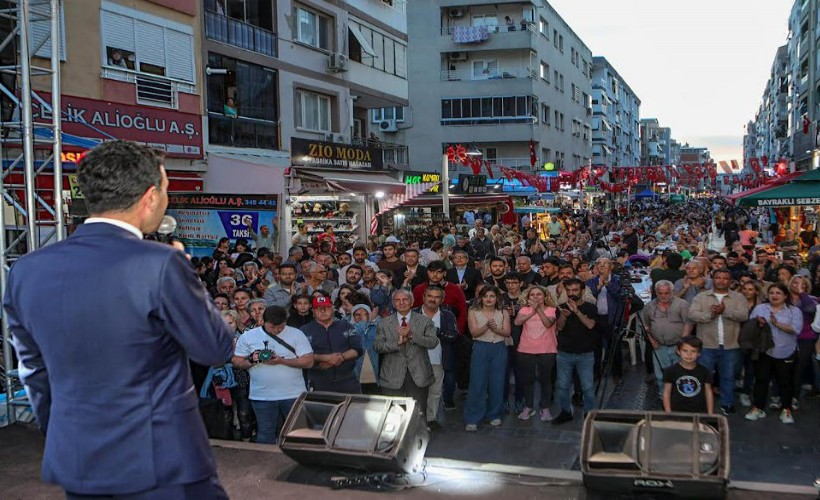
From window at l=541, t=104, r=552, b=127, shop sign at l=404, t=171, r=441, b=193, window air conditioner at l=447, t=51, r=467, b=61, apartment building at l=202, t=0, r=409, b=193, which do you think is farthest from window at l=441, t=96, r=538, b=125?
apartment building at l=202, t=0, r=409, b=193

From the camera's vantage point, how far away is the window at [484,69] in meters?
44.0

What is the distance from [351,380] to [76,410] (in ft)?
16.0

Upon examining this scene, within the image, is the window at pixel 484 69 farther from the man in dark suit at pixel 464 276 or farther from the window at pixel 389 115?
the man in dark suit at pixel 464 276

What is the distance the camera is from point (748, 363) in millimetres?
8281

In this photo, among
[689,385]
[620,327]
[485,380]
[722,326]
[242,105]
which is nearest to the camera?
[689,385]

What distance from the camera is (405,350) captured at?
7.14 metres

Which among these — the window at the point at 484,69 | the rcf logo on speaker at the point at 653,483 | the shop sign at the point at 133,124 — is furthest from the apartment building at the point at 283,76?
the window at the point at 484,69

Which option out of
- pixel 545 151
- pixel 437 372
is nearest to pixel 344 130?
pixel 437 372

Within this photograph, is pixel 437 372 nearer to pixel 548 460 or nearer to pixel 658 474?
pixel 548 460

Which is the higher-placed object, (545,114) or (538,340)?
(545,114)

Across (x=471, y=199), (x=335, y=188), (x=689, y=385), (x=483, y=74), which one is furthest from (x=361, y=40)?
→ (x=483, y=74)

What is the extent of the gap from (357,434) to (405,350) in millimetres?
2405

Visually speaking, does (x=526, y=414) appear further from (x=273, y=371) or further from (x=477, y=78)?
(x=477, y=78)

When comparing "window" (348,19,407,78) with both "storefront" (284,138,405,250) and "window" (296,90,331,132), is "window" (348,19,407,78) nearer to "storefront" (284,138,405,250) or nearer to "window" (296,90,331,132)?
"window" (296,90,331,132)
